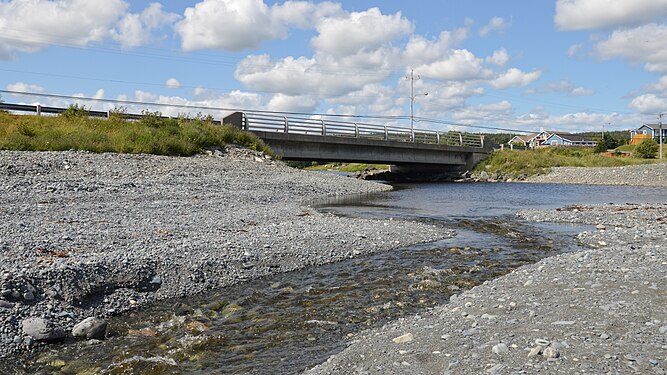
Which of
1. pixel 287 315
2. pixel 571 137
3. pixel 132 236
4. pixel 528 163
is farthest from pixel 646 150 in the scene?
pixel 287 315

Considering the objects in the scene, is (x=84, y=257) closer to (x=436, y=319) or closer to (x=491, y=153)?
(x=436, y=319)

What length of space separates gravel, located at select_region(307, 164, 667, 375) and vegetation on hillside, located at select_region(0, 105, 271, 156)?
87.3 ft

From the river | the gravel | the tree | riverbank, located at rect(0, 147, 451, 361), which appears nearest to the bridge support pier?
riverbank, located at rect(0, 147, 451, 361)

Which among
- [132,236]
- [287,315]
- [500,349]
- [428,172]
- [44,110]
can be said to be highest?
[44,110]

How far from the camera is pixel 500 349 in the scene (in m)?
6.43

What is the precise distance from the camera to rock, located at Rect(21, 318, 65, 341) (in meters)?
7.54

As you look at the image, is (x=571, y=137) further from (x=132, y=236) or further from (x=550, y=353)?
(x=550, y=353)

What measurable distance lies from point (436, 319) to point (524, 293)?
1.98 meters

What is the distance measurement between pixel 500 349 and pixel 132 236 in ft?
31.1

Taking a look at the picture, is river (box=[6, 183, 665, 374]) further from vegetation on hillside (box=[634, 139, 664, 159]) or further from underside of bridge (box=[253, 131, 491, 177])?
vegetation on hillside (box=[634, 139, 664, 159])

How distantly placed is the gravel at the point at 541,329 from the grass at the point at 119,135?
87.4 ft

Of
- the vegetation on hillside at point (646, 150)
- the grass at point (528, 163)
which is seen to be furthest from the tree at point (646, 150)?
the grass at point (528, 163)

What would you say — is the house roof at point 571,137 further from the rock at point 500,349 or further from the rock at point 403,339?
the rock at point 500,349

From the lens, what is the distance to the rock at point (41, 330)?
754cm
